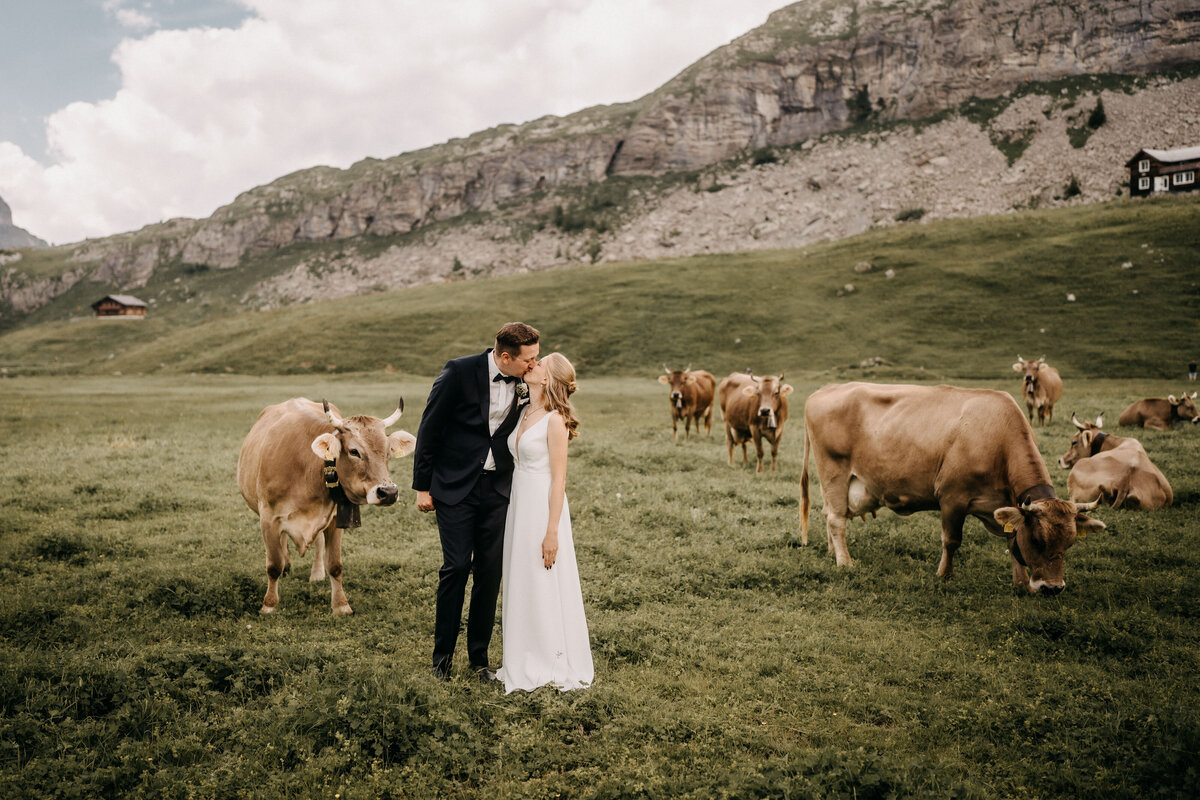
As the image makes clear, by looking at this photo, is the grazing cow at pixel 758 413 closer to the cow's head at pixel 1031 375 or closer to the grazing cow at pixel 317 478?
the cow's head at pixel 1031 375

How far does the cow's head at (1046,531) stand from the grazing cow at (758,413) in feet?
25.6

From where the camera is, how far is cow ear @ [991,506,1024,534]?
782 centimetres

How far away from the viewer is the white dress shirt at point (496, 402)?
6004 millimetres

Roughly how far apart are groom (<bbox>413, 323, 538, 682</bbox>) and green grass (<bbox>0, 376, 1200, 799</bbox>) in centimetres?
96

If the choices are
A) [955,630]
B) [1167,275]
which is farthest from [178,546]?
[1167,275]

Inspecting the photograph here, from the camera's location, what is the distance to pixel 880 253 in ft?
195

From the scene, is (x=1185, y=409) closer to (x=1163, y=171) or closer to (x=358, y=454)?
(x=358, y=454)

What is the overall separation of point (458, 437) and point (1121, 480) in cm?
1181

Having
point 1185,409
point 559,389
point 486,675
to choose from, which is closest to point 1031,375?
point 1185,409

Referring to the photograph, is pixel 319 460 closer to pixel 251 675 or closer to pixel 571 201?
pixel 251 675

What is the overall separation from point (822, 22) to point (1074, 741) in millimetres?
191557

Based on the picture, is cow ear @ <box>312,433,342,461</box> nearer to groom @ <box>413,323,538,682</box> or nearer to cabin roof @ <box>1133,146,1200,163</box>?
groom @ <box>413,323,538,682</box>

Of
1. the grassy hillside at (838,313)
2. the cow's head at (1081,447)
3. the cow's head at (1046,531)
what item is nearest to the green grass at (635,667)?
the cow's head at (1046,531)

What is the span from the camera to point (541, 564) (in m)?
5.84
